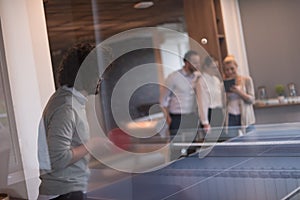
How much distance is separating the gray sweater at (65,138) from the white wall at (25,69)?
33 cm

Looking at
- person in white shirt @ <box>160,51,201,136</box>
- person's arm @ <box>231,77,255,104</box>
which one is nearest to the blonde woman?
person's arm @ <box>231,77,255,104</box>

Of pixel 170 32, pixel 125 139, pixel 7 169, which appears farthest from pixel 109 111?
pixel 170 32

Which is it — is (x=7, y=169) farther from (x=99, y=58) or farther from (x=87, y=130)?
(x=99, y=58)

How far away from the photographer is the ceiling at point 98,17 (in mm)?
2078

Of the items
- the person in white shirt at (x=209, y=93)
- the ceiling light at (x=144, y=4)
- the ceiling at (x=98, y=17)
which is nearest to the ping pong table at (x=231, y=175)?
the person in white shirt at (x=209, y=93)

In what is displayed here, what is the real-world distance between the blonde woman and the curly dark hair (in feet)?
3.24

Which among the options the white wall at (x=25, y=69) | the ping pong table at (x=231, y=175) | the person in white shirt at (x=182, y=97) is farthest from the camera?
the person in white shirt at (x=182, y=97)

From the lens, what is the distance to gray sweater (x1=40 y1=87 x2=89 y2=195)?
1.26 m

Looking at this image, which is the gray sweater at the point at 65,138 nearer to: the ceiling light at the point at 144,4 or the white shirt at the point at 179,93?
the white shirt at the point at 179,93

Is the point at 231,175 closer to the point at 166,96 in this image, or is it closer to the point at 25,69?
the point at 25,69

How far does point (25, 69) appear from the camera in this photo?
1755 mm

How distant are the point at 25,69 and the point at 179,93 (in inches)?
45.5

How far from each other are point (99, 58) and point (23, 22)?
0.51 metres

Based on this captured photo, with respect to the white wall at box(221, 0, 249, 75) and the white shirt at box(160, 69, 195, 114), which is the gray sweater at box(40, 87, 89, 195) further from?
the white shirt at box(160, 69, 195, 114)
